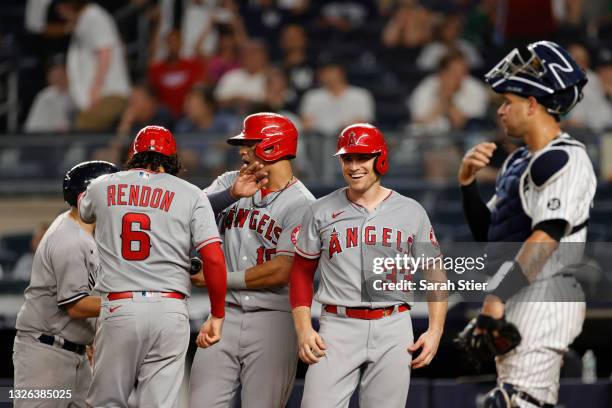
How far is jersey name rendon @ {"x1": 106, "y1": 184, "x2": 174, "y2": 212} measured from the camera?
522 centimetres

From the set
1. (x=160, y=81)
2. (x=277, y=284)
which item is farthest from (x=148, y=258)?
(x=160, y=81)

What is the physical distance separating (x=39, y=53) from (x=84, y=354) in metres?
7.61

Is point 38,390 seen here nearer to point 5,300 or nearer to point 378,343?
point 378,343

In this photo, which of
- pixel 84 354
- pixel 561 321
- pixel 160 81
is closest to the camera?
pixel 561 321

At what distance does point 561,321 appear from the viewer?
4965mm

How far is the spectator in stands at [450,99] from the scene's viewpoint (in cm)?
1080

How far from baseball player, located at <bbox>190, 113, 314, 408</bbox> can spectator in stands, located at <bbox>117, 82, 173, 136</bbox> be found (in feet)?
18.0

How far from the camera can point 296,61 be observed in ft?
40.0

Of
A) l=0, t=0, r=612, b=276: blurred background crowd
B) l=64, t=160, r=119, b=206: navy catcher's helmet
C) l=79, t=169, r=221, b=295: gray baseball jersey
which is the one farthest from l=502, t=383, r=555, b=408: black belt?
l=0, t=0, r=612, b=276: blurred background crowd

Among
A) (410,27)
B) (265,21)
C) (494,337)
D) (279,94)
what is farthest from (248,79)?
(494,337)

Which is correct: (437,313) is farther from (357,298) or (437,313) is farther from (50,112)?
(50,112)

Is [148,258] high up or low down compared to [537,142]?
down

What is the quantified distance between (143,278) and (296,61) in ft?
23.7

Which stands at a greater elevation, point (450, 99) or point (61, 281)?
point (450, 99)
